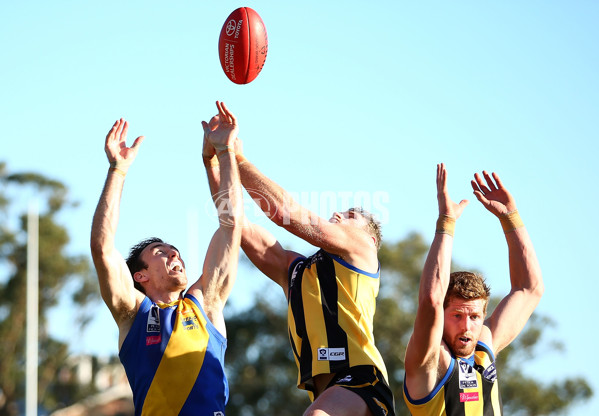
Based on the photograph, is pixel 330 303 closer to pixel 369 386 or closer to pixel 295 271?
pixel 295 271

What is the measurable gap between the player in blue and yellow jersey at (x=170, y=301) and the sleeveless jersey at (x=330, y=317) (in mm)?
588

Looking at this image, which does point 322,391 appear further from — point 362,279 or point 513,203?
point 513,203

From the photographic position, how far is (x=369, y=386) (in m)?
6.34

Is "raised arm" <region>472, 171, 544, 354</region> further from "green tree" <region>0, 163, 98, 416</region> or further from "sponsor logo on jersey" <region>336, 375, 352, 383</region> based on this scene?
"green tree" <region>0, 163, 98, 416</region>

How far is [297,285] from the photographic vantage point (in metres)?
6.86

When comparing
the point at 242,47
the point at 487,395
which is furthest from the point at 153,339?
the point at 242,47

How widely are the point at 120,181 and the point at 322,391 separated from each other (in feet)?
6.99

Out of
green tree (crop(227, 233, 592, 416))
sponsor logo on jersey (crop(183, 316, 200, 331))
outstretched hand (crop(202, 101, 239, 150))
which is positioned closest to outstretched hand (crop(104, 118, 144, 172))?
outstretched hand (crop(202, 101, 239, 150))

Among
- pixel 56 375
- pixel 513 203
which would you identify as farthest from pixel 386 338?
pixel 513 203

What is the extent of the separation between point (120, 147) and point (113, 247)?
82cm

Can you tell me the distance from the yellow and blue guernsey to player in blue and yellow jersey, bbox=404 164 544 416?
1402mm

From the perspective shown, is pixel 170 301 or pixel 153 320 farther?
pixel 170 301

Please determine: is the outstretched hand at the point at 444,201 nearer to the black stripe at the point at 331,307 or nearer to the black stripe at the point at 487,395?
the black stripe at the point at 487,395

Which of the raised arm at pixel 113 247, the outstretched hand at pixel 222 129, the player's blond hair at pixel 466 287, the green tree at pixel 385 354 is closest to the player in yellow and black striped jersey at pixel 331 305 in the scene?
the outstretched hand at pixel 222 129
